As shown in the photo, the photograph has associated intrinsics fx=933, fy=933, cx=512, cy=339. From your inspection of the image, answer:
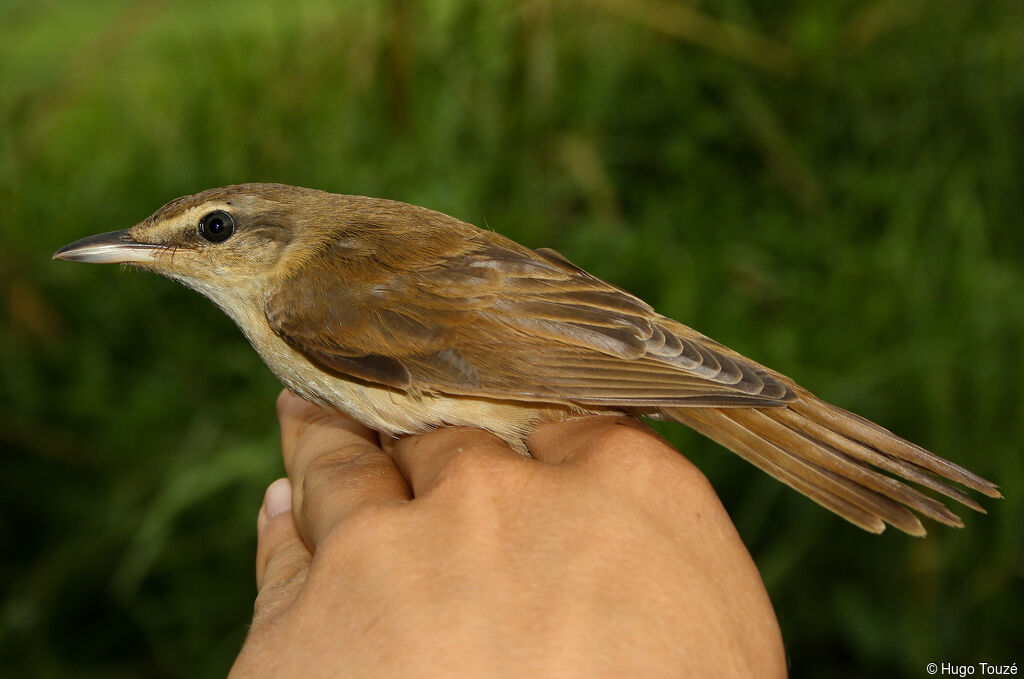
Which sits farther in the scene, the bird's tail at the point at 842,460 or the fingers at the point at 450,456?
the bird's tail at the point at 842,460

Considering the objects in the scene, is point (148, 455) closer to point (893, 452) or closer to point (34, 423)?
point (34, 423)

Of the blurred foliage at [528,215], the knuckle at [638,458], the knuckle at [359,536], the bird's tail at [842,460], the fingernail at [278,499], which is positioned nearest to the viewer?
the knuckle at [359,536]

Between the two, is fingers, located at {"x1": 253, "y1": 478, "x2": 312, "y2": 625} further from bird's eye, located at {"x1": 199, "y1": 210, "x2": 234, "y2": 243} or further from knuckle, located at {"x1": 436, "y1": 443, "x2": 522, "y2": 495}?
bird's eye, located at {"x1": 199, "y1": 210, "x2": 234, "y2": 243}

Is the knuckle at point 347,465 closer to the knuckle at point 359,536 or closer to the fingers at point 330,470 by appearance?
the fingers at point 330,470

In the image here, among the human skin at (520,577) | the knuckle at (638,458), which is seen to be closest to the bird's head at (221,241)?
the human skin at (520,577)

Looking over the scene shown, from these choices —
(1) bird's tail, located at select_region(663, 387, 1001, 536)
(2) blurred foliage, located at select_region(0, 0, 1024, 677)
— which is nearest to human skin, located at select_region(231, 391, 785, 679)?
(1) bird's tail, located at select_region(663, 387, 1001, 536)

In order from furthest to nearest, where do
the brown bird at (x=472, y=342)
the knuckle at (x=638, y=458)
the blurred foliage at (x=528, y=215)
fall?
1. the blurred foliage at (x=528, y=215)
2. the brown bird at (x=472, y=342)
3. the knuckle at (x=638, y=458)

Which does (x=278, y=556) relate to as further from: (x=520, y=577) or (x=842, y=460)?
(x=842, y=460)

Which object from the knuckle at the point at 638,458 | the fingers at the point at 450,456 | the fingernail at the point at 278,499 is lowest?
the fingernail at the point at 278,499
